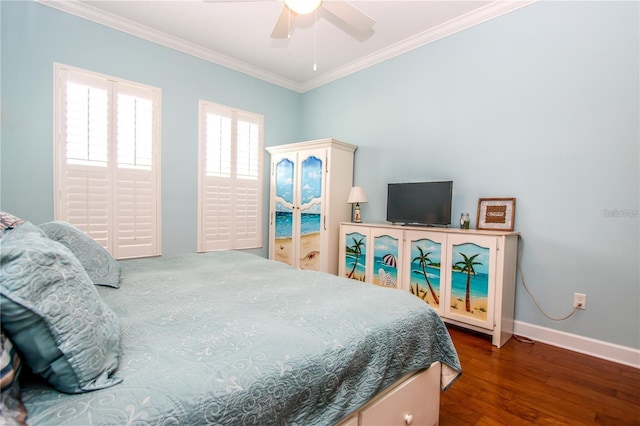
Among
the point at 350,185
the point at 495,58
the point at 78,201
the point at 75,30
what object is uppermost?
the point at 75,30

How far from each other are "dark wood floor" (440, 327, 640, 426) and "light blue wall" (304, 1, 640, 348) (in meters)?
0.34

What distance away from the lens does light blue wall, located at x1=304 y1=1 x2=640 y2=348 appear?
2.18 m

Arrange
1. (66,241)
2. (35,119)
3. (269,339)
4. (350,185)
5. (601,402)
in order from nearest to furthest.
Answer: (269,339), (66,241), (601,402), (35,119), (350,185)

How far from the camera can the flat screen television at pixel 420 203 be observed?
287 centimetres

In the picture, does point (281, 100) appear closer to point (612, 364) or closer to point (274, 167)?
point (274, 167)

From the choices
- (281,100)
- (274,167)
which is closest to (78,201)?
(274,167)

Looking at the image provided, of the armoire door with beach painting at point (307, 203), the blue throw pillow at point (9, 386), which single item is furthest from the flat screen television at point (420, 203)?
the blue throw pillow at point (9, 386)

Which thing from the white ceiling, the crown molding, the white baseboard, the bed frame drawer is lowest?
the white baseboard

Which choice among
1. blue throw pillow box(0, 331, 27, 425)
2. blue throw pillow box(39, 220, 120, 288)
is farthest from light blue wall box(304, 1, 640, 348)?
blue throw pillow box(0, 331, 27, 425)

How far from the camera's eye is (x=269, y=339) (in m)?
0.95

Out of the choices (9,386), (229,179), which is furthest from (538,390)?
(229,179)

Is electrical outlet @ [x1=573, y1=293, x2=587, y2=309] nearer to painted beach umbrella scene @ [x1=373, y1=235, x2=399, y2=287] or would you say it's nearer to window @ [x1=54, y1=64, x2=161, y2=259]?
painted beach umbrella scene @ [x1=373, y1=235, x2=399, y2=287]

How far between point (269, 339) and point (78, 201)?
9.59ft

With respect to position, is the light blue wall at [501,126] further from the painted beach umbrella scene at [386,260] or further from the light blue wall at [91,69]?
the painted beach umbrella scene at [386,260]
